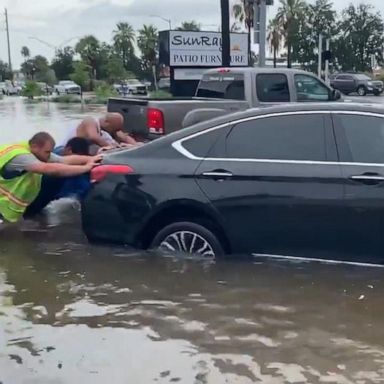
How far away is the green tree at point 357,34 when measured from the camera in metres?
67.9

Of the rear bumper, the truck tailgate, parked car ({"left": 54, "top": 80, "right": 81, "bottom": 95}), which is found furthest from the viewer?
parked car ({"left": 54, "top": 80, "right": 81, "bottom": 95})

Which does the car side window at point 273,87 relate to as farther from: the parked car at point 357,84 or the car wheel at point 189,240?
the parked car at point 357,84

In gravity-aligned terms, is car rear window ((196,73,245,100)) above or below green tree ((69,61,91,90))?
above

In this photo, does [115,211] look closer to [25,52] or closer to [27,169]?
[27,169]

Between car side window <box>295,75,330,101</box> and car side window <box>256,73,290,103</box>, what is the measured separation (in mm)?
273

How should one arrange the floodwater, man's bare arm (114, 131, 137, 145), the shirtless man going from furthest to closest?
1. man's bare arm (114, 131, 137, 145)
2. the shirtless man
3. the floodwater

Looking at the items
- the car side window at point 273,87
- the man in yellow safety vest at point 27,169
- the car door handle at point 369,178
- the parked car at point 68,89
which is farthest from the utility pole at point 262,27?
the parked car at point 68,89

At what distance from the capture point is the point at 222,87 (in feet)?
46.4

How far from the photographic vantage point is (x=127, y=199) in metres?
6.65

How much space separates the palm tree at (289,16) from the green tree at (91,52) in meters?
20.8

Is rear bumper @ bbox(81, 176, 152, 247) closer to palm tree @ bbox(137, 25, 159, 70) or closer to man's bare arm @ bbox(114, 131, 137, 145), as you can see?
man's bare arm @ bbox(114, 131, 137, 145)

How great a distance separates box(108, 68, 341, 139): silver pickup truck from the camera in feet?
39.1

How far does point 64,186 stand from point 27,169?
104 centimetres

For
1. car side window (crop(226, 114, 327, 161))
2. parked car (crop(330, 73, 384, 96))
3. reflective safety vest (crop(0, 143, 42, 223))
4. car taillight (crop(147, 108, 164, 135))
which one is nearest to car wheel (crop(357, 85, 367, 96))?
parked car (crop(330, 73, 384, 96))
